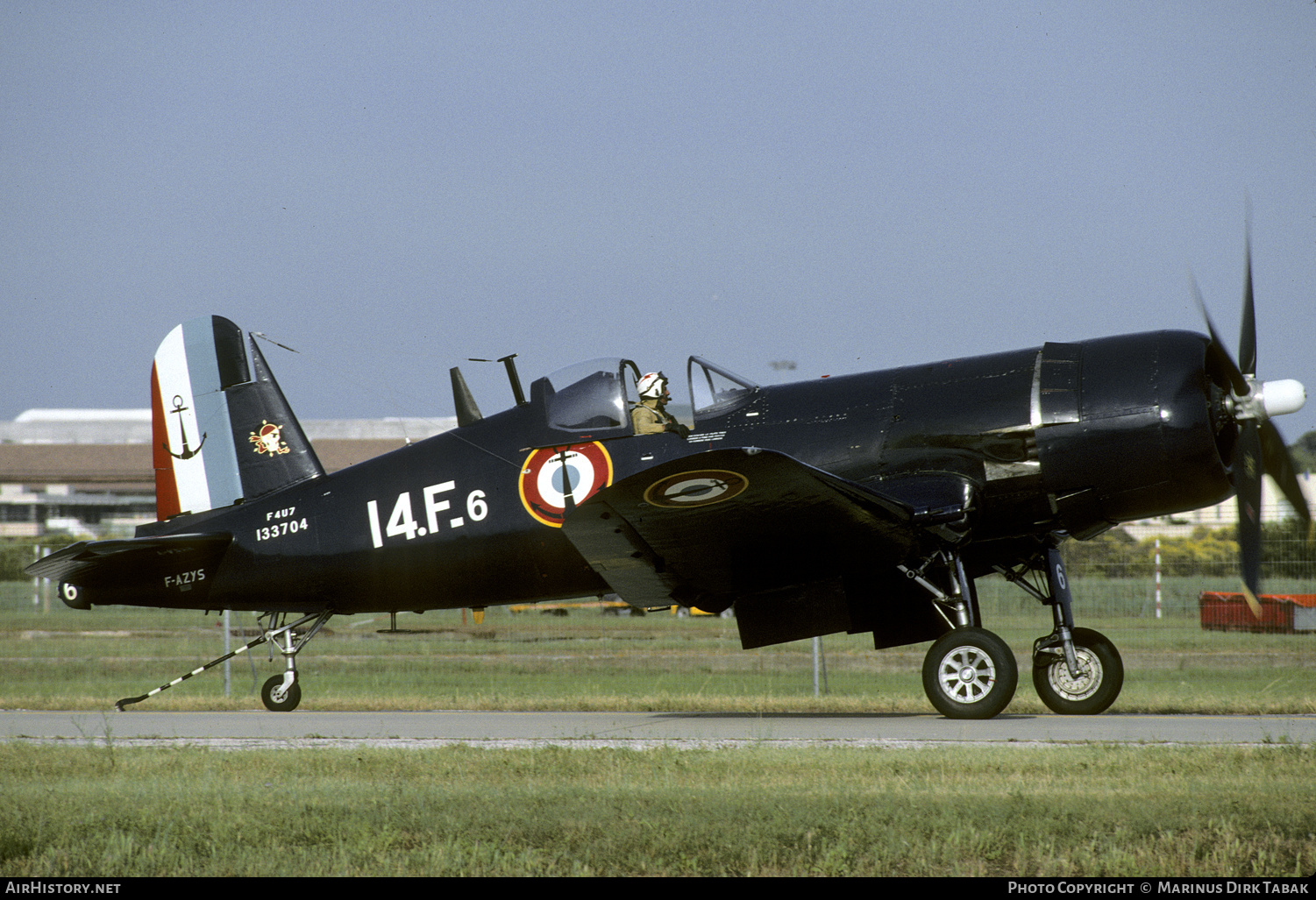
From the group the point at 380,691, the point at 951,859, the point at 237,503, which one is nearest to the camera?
the point at 951,859

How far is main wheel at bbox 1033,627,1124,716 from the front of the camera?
9.56 meters

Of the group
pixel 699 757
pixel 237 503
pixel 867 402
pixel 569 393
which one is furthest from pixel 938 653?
pixel 237 503

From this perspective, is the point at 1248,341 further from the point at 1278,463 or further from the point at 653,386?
the point at 653,386

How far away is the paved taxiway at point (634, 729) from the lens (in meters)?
8.28

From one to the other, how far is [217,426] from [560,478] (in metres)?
4.34

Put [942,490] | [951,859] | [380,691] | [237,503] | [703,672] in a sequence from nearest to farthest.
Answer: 1. [951,859]
2. [942,490]
3. [237,503]
4. [380,691]
5. [703,672]

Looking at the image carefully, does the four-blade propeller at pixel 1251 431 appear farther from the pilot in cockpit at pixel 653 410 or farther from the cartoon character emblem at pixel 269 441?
the cartoon character emblem at pixel 269 441

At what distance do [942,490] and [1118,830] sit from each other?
403 cm

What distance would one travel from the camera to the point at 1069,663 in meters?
9.52

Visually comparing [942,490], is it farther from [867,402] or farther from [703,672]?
[703,672]

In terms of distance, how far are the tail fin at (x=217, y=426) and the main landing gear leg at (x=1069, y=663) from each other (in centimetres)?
697

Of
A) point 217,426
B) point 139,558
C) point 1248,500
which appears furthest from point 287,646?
point 1248,500

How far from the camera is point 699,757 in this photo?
7.18 metres

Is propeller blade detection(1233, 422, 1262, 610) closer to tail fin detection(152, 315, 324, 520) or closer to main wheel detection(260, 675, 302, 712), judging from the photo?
tail fin detection(152, 315, 324, 520)
